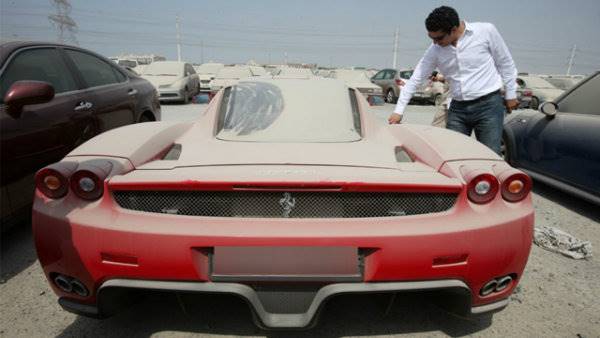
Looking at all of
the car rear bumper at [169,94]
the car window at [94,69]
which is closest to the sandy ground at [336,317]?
the car window at [94,69]

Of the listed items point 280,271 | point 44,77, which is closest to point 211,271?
point 280,271

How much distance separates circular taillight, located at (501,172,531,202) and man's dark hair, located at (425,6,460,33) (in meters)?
1.75

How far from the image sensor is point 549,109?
4039 millimetres

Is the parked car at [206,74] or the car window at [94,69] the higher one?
the car window at [94,69]

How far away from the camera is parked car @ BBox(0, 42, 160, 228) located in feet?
8.02

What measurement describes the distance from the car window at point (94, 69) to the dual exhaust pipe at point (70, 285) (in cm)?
240

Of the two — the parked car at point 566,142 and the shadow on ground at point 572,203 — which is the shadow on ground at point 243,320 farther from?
the shadow on ground at point 572,203

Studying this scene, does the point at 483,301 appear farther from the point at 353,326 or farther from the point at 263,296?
the point at 263,296

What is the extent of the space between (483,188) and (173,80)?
1321cm

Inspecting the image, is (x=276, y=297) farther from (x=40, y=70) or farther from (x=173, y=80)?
(x=173, y=80)

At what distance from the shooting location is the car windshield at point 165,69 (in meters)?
14.0

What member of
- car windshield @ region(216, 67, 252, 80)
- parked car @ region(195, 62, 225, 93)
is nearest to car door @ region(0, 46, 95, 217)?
car windshield @ region(216, 67, 252, 80)

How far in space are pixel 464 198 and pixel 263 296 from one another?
95cm

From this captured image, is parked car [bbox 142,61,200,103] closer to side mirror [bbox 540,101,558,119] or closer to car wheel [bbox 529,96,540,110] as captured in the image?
side mirror [bbox 540,101,558,119]
